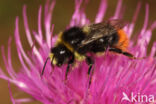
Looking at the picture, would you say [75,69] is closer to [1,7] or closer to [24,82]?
[24,82]

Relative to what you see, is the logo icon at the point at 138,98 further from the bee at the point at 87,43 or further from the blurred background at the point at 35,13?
the blurred background at the point at 35,13

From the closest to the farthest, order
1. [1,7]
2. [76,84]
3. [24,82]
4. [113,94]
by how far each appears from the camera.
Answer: [113,94] < [76,84] < [24,82] < [1,7]

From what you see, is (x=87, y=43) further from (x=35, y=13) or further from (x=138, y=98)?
(x=35, y=13)

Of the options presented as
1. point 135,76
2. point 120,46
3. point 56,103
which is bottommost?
point 56,103

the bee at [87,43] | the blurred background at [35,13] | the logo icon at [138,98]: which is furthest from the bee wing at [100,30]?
the blurred background at [35,13]

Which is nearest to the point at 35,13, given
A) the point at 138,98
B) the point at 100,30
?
the point at 100,30

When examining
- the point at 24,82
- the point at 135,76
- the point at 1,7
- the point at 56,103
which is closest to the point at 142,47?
the point at 135,76

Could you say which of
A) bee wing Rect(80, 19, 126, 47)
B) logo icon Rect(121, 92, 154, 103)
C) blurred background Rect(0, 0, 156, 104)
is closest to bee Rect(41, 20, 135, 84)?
bee wing Rect(80, 19, 126, 47)
